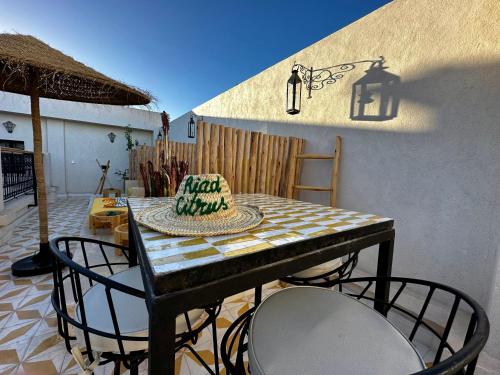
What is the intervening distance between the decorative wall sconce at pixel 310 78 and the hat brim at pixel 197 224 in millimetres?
1929

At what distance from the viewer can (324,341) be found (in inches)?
24.5

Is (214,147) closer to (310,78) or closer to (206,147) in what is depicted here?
(206,147)

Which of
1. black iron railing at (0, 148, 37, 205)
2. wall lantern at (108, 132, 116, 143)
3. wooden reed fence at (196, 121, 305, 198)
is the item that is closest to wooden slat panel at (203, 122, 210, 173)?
wooden reed fence at (196, 121, 305, 198)

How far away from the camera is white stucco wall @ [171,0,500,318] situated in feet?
5.14

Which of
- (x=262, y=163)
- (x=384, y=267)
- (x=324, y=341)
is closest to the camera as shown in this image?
(x=324, y=341)

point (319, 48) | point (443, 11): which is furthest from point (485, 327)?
point (319, 48)

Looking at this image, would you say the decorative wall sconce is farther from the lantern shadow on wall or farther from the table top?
the table top

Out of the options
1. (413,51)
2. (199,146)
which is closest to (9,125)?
(199,146)

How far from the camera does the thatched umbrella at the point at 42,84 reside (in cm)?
175

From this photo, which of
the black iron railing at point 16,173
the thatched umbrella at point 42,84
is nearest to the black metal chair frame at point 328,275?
the thatched umbrella at point 42,84

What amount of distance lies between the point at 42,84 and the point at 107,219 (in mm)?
1877

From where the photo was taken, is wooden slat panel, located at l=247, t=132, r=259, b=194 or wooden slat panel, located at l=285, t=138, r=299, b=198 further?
wooden slat panel, located at l=285, t=138, r=299, b=198

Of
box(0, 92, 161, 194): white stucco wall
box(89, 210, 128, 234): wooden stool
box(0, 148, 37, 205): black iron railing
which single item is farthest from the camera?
box(0, 92, 161, 194): white stucco wall

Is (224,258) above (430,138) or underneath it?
underneath
